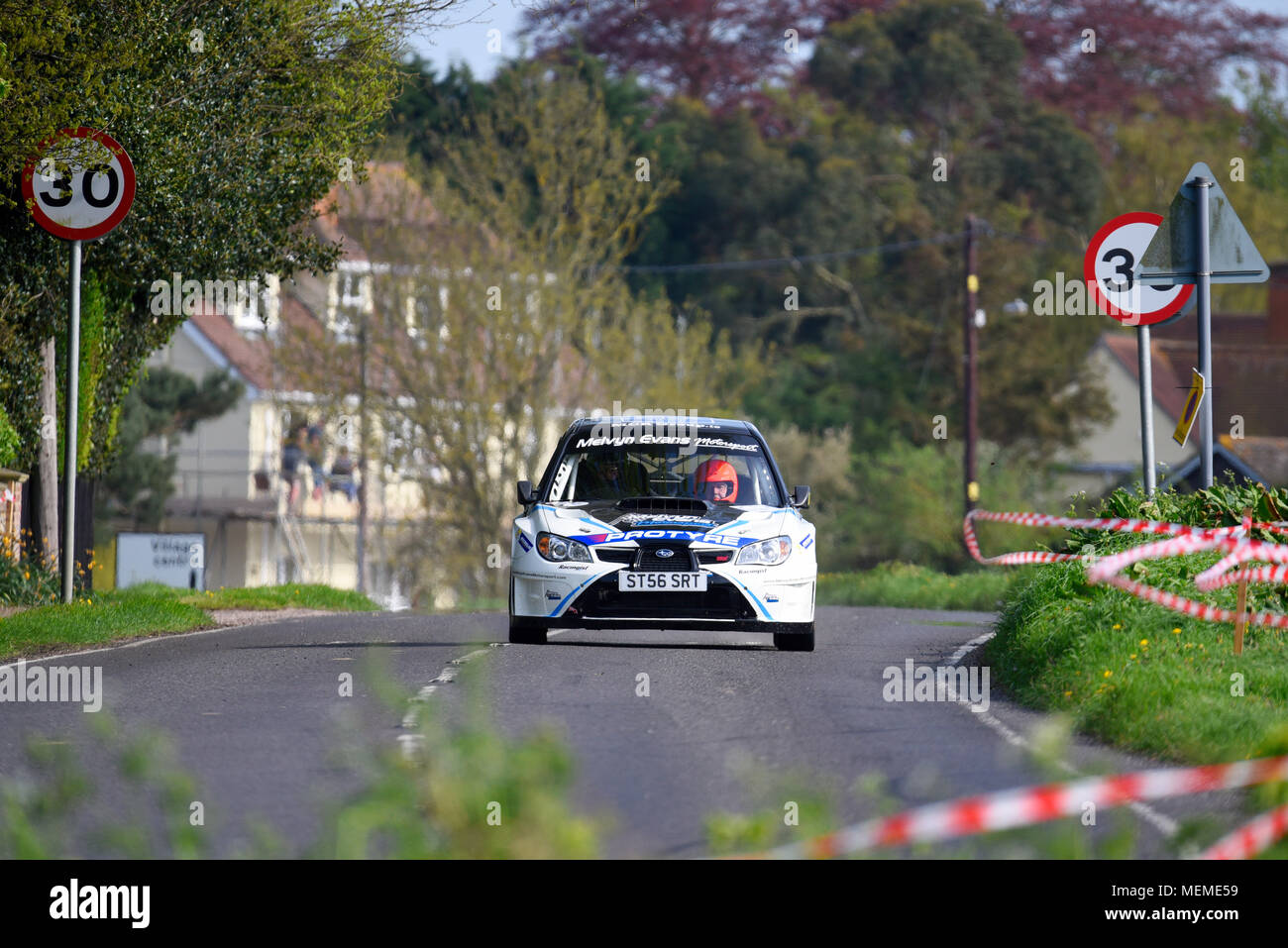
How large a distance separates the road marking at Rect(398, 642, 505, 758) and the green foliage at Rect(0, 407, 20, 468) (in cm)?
Result: 764

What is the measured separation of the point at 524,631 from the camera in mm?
15539

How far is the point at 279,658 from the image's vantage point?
15188 mm

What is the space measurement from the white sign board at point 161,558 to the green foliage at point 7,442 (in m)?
9.71

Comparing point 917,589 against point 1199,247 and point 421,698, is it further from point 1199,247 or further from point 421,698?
point 421,698

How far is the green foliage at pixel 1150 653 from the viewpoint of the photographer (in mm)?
10398

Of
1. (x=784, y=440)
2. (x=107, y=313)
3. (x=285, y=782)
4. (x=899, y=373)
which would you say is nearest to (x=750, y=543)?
(x=285, y=782)

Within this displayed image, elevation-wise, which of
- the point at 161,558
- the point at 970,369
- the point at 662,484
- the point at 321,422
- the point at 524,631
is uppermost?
the point at 970,369

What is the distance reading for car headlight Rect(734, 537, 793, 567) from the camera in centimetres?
1485

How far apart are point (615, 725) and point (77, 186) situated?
10059 millimetres

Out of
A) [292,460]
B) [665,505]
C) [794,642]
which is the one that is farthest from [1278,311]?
[665,505]
